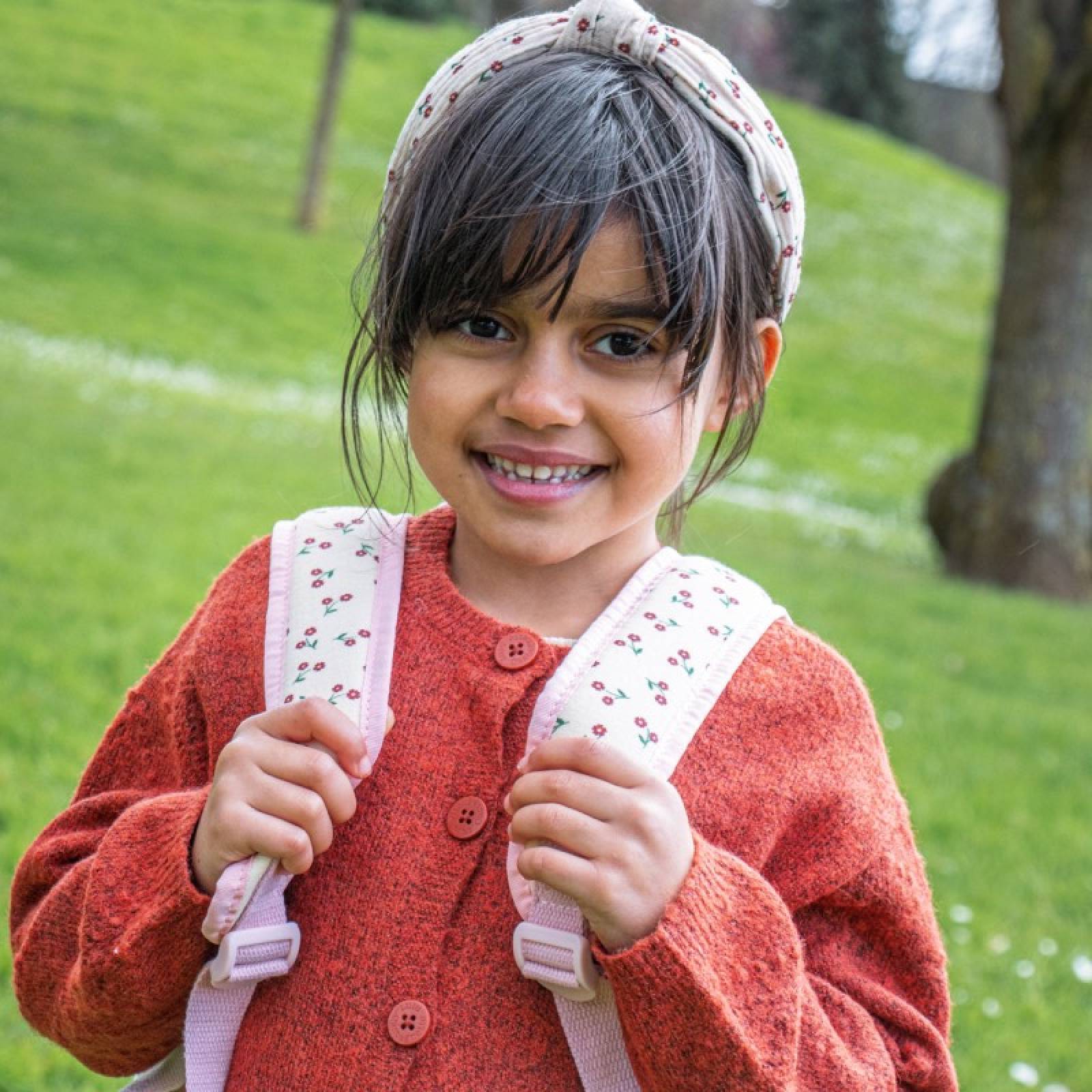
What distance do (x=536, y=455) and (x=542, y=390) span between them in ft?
0.26

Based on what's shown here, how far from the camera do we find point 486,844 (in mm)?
1560

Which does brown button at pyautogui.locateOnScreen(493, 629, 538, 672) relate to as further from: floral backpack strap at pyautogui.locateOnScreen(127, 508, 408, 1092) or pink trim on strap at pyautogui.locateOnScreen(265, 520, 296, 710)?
pink trim on strap at pyautogui.locateOnScreen(265, 520, 296, 710)

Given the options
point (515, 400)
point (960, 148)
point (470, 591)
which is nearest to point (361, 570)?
point (470, 591)

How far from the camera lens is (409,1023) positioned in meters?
1.49

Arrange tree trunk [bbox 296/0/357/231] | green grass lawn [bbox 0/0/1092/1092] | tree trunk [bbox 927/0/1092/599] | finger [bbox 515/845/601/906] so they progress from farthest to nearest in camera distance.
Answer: tree trunk [bbox 296/0/357/231] → tree trunk [bbox 927/0/1092/599] → green grass lawn [bbox 0/0/1092/1092] → finger [bbox 515/845/601/906]

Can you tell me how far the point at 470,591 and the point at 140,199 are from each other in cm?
1961

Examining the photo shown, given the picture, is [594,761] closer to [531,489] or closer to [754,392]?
[531,489]

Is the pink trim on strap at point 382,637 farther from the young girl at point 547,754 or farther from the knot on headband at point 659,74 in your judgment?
the knot on headband at point 659,74

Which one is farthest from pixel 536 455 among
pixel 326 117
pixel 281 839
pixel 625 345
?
pixel 326 117

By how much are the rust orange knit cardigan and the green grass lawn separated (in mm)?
1449

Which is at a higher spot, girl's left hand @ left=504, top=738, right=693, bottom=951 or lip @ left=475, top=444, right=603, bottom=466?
lip @ left=475, top=444, right=603, bottom=466

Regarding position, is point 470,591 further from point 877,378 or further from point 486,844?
point 877,378

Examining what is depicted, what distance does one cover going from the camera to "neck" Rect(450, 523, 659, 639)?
5.64 ft

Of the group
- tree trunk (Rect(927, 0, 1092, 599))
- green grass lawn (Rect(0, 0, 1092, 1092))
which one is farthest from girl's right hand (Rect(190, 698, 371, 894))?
tree trunk (Rect(927, 0, 1092, 599))
